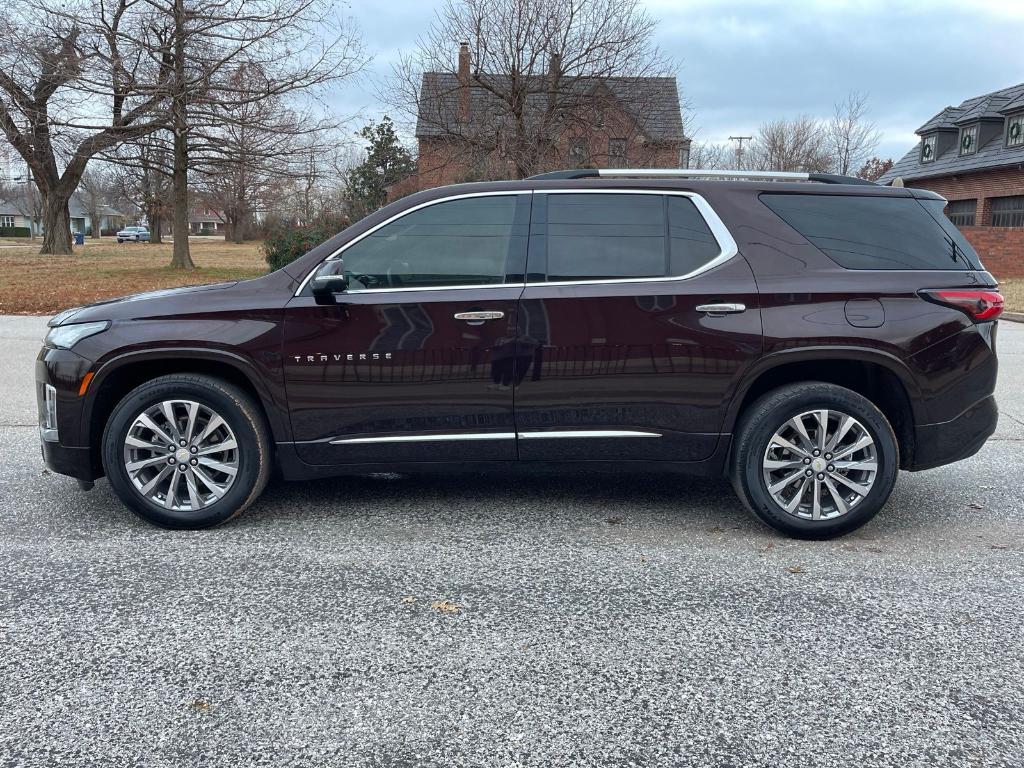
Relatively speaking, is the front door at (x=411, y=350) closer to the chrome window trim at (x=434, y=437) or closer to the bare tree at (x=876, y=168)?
the chrome window trim at (x=434, y=437)

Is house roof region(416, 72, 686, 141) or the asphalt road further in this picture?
house roof region(416, 72, 686, 141)

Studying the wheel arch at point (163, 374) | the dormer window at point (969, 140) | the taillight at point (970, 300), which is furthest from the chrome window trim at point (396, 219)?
the dormer window at point (969, 140)

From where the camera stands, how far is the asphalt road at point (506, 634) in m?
2.53

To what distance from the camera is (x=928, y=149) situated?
38844mm

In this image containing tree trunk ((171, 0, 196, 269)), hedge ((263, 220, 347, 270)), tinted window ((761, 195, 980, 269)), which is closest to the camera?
tinted window ((761, 195, 980, 269))

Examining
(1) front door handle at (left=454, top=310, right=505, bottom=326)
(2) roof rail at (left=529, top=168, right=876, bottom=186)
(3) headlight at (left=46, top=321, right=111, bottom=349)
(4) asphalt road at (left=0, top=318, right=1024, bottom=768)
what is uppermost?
(2) roof rail at (left=529, top=168, right=876, bottom=186)

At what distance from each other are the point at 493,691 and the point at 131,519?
8.54 feet

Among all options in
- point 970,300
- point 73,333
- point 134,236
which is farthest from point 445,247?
point 134,236

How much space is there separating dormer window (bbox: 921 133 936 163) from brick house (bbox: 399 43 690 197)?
2354cm

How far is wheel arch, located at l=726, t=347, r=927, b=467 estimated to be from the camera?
412cm

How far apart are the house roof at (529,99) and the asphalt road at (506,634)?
664 inches

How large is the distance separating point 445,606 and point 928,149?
4241 centimetres

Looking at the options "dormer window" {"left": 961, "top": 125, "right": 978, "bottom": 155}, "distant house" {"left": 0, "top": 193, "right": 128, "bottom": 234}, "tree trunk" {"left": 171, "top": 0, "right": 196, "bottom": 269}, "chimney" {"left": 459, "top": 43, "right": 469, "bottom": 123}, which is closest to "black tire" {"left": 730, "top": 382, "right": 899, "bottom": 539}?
"chimney" {"left": 459, "top": 43, "right": 469, "bottom": 123}

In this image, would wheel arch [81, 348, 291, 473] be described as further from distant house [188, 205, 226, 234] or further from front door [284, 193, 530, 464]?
distant house [188, 205, 226, 234]
